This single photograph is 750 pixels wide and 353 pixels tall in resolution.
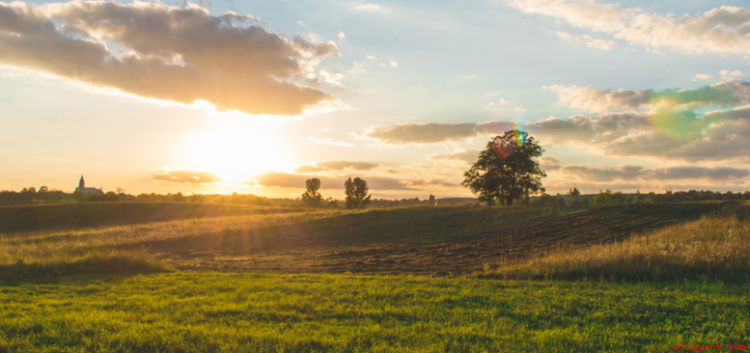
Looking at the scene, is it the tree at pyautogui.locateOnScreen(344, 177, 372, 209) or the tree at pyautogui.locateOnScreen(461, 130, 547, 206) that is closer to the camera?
the tree at pyautogui.locateOnScreen(461, 130, 547, 206)

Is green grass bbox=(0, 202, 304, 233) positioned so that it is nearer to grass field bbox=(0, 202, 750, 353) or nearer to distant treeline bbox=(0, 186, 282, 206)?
distant treeline bbox=(0, 186, 282, 206)

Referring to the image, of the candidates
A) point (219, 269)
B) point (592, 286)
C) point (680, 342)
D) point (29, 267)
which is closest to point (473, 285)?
point (592, 286)

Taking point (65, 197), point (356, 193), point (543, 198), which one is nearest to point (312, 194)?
point (356, 193)

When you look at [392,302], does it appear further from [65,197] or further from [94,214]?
[65,197]

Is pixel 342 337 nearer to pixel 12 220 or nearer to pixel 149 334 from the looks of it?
pixel 149 334

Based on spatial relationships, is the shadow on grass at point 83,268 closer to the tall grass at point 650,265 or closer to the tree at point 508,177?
the tall grass at point 650,265

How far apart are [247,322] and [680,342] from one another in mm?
7029

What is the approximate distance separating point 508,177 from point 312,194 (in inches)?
2905


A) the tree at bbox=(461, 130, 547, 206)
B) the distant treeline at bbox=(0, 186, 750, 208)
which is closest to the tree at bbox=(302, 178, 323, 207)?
the distant treeline at bbox=(0, 186, 750, 208)

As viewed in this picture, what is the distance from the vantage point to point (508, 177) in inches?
1994

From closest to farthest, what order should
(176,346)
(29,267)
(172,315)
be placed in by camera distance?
(176,346), (172,315), (29,267)

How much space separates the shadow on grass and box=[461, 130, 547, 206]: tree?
42603 millimetres

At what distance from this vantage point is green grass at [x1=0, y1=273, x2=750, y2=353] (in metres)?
5.83

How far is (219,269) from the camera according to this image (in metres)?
16.4
